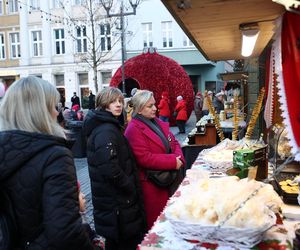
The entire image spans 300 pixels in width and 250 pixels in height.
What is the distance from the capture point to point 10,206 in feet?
5.91

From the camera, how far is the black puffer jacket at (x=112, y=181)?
3.00 m

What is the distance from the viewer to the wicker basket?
5.20ft

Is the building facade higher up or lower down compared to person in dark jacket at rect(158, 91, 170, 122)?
higher up

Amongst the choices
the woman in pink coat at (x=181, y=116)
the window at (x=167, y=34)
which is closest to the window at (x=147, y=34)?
the window at (x=167, y=34)

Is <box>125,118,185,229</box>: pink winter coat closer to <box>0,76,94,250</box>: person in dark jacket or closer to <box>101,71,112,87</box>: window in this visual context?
<box>0,76,94,250</box>: person in dark jacket

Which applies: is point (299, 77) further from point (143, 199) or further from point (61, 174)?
point (143, 199)

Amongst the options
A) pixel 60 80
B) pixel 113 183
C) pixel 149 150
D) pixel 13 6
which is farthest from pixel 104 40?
pixel 113 183

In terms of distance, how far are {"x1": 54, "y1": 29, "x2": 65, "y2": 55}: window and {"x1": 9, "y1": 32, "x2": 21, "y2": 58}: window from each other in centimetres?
331

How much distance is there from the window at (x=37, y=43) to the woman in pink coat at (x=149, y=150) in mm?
27277

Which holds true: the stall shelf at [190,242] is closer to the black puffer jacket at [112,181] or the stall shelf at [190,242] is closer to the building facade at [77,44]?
the black puffer jacket at [112,181]

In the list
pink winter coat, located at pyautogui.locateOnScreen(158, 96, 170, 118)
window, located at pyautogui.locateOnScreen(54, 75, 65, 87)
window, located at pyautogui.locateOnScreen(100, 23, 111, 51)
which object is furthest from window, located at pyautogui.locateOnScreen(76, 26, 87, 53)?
pink winter coat, located at pyautogui.locateOnScreen(158, 96, 170, 118)

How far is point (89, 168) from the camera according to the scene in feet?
10.4

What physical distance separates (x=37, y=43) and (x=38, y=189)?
96.0 ft

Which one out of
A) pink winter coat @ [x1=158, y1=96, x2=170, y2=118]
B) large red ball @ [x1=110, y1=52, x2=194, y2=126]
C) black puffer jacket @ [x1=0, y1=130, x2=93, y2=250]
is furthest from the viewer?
large red ball @ [x1=110, y1=52, x2=194, y2=126]
